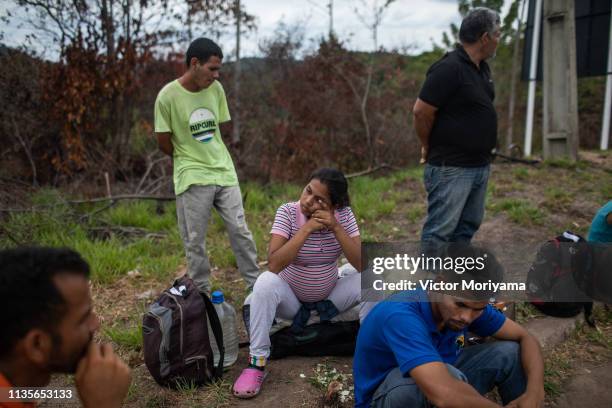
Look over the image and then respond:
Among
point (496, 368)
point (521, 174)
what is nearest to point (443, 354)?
point (496, 368)

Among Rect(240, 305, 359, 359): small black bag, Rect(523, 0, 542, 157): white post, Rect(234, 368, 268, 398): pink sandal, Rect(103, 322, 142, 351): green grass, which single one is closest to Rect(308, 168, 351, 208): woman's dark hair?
Rect(240, 305, 359, 359): small black bag

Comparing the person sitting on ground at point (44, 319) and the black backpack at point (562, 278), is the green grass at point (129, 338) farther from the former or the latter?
the black backpack at point (562, 278)

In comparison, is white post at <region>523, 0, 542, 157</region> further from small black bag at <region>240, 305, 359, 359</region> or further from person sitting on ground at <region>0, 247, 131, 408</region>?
person sitting on ground at <region>0, 247, 131, 408</region>

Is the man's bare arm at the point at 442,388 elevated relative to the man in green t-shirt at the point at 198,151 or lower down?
lower down

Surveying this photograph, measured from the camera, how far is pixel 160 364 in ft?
8.92

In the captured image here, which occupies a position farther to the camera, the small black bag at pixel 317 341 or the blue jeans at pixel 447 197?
the blue jeans at pixel 447 197

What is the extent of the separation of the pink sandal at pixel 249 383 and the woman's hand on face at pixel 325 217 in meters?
0.90

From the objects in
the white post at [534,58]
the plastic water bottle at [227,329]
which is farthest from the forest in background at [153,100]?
the plastic water bottle at [227,329]

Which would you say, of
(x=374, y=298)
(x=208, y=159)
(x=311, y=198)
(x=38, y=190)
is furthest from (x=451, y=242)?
(x=38, y=190)

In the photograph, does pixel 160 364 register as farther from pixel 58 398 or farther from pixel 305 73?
pixel 305 73

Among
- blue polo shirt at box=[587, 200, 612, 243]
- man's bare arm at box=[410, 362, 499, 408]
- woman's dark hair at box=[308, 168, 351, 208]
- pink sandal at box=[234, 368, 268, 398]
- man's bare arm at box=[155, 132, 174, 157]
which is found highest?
man's bare arm at box=[155, 132, 174, 157]

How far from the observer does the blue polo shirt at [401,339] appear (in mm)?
1912

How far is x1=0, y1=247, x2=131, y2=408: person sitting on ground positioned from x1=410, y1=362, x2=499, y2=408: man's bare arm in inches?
44.8

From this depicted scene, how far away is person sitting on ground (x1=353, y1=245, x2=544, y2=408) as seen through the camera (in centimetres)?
189
